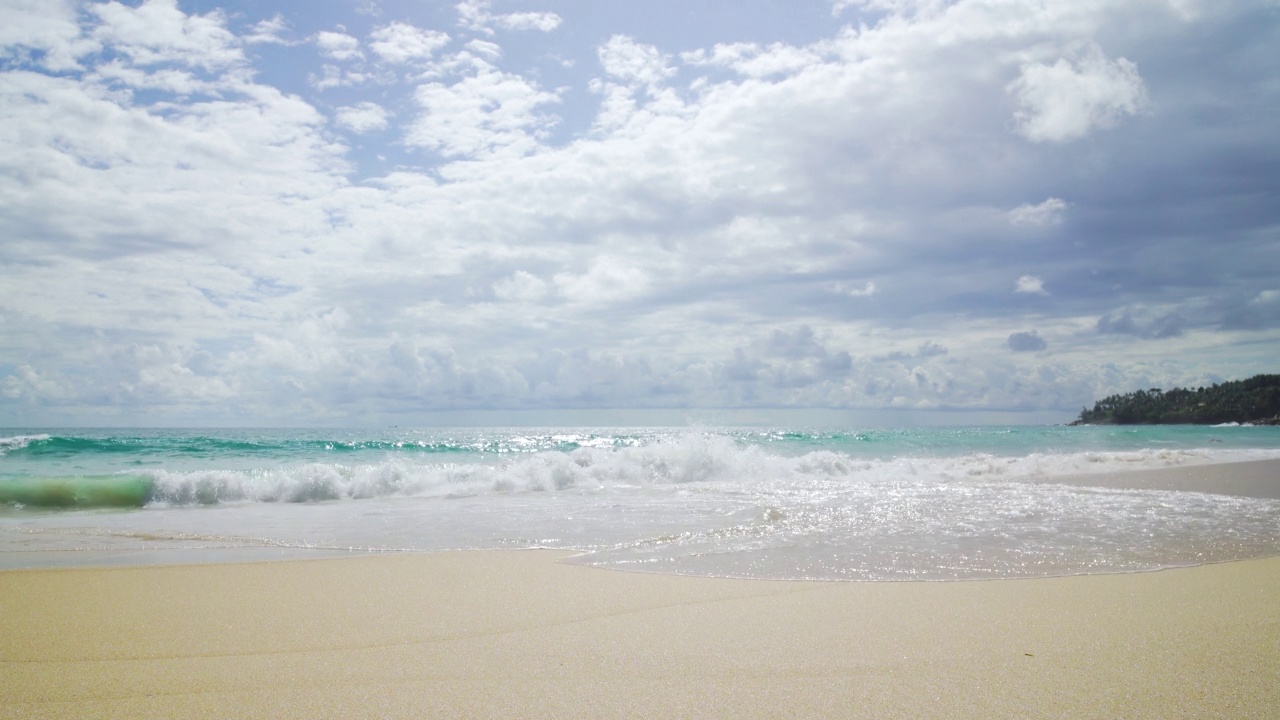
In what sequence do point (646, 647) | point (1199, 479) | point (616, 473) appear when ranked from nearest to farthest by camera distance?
point (646, 647) < point (1199, 479) < point (616, 473)

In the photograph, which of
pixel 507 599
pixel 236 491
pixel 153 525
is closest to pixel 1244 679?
pixel 507 599

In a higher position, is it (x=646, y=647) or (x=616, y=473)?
(x=646, y=647)

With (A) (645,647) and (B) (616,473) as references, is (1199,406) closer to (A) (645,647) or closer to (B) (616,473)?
(B) (616,473)

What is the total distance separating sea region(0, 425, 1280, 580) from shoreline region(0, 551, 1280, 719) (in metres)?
1.02

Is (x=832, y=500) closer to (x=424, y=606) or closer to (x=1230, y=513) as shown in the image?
(x=1230, y=513)

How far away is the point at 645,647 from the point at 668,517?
Answer: 6093 millimetres

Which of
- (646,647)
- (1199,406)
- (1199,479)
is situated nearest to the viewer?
(646,647)

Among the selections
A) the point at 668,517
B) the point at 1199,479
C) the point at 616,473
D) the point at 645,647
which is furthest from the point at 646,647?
the point at 1199,479

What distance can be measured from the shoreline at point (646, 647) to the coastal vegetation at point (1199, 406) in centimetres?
9500

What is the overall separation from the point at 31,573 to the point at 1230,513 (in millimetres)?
13282

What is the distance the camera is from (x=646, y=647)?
3.57 metres

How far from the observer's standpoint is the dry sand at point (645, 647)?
283 cm

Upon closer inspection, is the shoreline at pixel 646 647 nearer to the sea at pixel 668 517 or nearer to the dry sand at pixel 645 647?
the dry sand at pixel 645 647

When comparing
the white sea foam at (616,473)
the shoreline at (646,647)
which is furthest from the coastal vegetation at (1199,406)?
the shoreline at (646,647)
